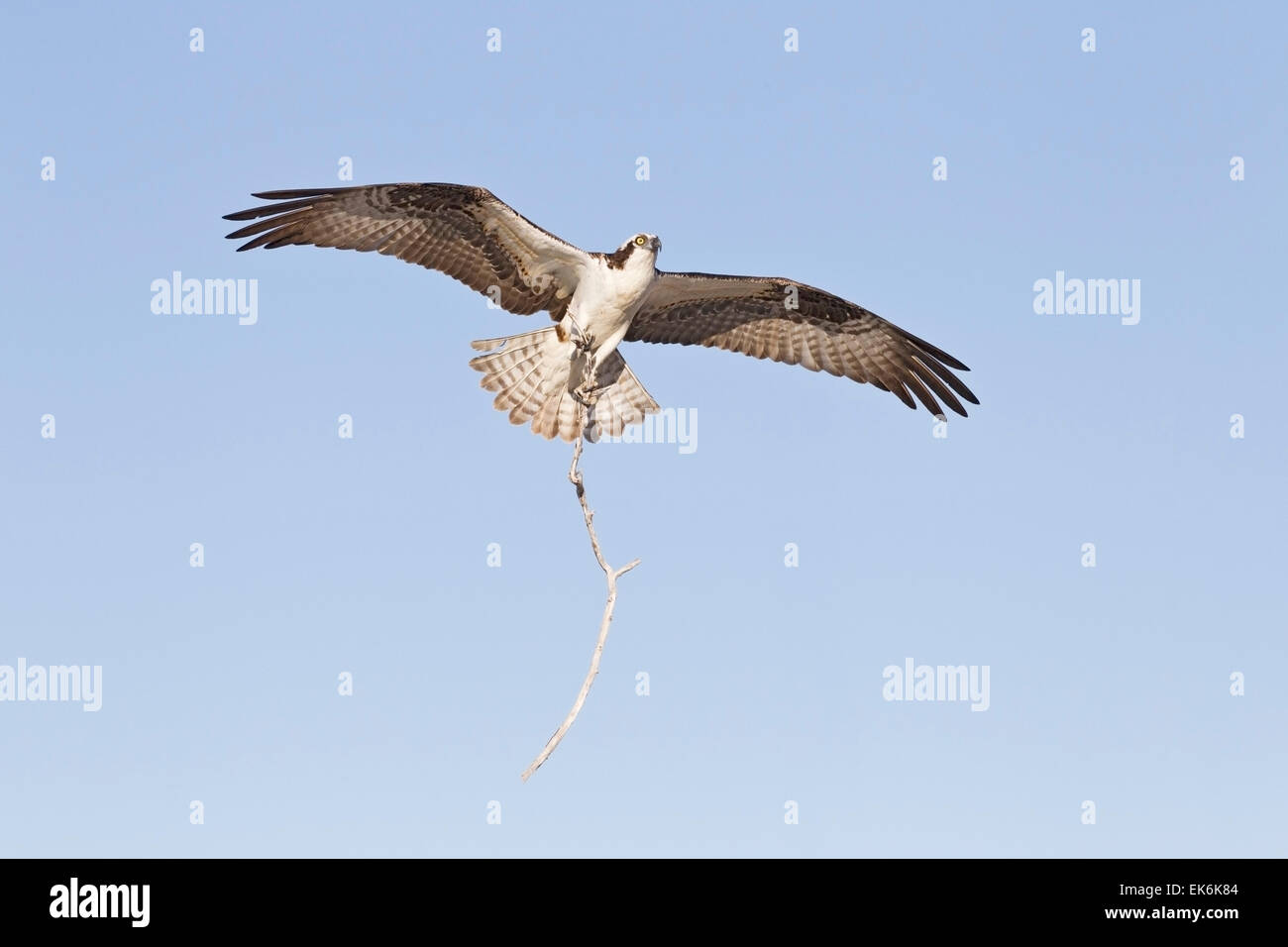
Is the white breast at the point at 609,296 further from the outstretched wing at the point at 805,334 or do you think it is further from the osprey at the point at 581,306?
the outstretched wing at the point at 805,334

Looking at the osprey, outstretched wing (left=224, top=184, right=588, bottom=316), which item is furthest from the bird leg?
→ outstretched wing (left=224, top=184, right=588, bottom=316)

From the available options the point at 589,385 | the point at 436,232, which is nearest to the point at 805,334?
the point at 589,385

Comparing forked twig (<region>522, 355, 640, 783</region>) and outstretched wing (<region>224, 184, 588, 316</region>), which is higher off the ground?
outstretched wing (<region>224, 184, 588, 316</region>)

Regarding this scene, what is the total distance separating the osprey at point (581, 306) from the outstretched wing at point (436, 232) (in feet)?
0.04

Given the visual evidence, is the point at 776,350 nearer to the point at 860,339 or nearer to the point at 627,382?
the point at 860,339

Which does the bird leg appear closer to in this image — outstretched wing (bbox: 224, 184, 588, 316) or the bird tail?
the bird tail

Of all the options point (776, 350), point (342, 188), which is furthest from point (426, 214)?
point (776, 350)

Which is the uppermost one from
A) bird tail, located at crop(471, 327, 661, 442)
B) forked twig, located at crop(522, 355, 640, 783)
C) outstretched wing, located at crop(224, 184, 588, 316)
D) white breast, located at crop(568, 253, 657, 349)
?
outstretched wing, located at crop(224, 184, 588, 316)

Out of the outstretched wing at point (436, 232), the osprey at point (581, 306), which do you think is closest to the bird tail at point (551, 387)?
the osprey at point (581, 306)

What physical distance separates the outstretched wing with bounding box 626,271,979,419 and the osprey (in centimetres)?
1

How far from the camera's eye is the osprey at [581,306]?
13.7 meters

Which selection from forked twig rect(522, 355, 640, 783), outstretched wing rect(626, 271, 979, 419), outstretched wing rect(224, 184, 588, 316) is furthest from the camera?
outstretched wing rect(626, 271, 979, 419)

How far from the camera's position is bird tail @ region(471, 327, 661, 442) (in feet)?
47.3

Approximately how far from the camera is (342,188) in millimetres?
13539
